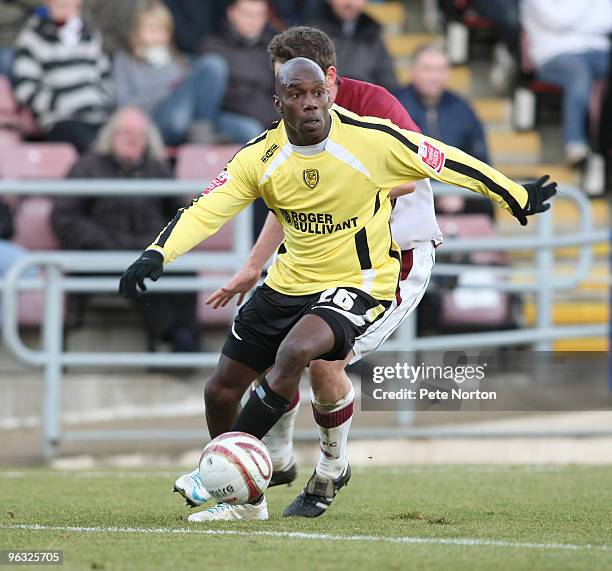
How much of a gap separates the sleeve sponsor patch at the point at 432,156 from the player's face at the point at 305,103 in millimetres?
425

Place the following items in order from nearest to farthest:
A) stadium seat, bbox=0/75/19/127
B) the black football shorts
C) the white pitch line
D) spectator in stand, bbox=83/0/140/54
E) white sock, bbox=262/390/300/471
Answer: the white pitch line, the black football shorts, white sock, bbox=262/390/300/471, stadium seat, bbox=0/75/19/127, spectator in stand, bbox=83/0/140/54

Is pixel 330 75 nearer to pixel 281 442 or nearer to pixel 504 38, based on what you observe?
pixel 281 442

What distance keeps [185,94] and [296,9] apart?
2.01 m

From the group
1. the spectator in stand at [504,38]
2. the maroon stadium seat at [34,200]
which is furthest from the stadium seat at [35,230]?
the spectator in stand at [504,38]

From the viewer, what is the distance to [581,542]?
16.8 feet

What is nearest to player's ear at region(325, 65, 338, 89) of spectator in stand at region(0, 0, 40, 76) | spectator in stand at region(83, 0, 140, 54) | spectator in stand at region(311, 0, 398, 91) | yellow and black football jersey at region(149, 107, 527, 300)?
yellow and black football jersey at region(149, 107, 527, 300)

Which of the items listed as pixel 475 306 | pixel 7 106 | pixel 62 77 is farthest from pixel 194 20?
pixel 475 306

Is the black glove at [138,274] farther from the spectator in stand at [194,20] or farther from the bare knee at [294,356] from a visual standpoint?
the spectator in stand at [194,20]

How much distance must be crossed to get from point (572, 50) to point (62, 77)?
4613 mm

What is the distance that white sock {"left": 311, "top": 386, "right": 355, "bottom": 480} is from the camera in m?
5.95

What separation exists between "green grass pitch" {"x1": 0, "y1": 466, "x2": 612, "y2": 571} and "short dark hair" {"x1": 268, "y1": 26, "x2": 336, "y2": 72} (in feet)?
6.11

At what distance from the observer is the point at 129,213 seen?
410 inches

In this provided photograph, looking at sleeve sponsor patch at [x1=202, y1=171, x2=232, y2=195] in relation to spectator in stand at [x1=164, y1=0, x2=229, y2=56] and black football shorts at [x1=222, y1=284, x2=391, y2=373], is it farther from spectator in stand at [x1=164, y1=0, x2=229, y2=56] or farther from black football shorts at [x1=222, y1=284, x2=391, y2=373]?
spectator in stand at [x1=164, y1=0, x2=229, y2=56]

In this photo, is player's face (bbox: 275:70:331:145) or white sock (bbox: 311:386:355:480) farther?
white sock (bbox: 311:386:355:480)
